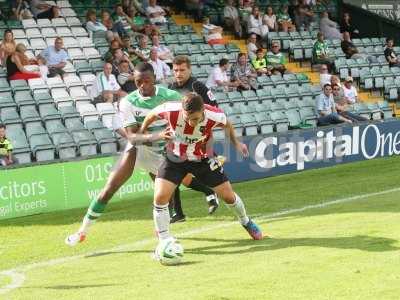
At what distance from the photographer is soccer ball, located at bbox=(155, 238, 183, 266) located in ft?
26.2

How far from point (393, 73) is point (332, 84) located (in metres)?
4.52

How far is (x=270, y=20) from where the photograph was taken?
23.8 metres

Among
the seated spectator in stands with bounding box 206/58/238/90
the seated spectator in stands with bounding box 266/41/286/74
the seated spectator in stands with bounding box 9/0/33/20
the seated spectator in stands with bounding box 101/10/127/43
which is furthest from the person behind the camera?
the seated spectator in stands with bounding box 266/41/286/74

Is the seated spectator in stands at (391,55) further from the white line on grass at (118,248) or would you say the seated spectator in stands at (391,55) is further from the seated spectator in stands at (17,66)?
the white line on grass at (118,248)

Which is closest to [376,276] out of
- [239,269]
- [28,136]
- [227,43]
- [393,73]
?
[239,269]

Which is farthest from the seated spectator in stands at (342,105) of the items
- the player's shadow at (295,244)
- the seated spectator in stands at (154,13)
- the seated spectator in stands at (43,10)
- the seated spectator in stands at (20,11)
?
the player's shadow at (295,244)

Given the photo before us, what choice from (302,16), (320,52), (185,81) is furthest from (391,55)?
(185,81)

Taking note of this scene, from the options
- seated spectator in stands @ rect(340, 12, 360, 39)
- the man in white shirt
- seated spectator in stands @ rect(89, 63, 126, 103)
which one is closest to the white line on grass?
seated spectator in stands @ rect(89, 63, 126, 103)

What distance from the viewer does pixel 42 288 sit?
734 cm

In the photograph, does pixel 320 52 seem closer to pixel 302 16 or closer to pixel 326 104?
pixel 302 16

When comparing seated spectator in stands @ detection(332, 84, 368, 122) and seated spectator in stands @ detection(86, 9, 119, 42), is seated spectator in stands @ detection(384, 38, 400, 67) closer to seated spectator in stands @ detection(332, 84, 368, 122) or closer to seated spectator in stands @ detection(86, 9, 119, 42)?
seated spectator in stands @ detection(332, 84, 368, 122)

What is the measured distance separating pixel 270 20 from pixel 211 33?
2.45 metres

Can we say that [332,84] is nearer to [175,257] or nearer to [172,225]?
[172,225]

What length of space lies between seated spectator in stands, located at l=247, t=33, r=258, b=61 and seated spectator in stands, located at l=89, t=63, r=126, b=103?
5410mm
